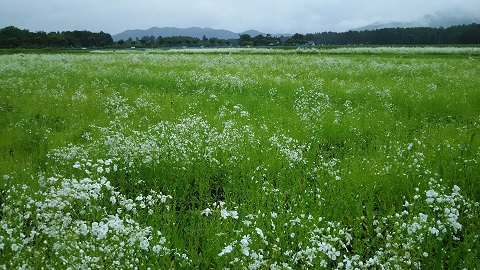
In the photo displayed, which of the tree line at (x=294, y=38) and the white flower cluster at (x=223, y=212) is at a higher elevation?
the tree line at (x=294, y=38)

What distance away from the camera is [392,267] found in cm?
374

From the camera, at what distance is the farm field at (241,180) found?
397 centimetres

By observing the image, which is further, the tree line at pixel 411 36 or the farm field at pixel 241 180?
the tree line at pixel 411 36

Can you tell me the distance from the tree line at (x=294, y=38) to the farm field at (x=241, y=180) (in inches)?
4030

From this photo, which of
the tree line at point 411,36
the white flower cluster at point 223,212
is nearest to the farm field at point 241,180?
the white flower cluster at point 223,212

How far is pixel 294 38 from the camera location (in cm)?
15150

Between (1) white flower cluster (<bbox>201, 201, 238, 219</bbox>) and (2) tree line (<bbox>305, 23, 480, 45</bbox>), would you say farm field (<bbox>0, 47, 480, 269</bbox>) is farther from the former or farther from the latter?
(2) tree line (<bbox>305, 23, 480, 45</bbox>)

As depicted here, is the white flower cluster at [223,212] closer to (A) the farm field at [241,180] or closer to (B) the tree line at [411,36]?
(A) the farm field at [241,180]

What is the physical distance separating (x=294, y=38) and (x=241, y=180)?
153m

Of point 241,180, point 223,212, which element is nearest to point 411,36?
point 241,180

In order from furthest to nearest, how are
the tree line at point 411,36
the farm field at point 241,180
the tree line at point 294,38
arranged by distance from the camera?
1. the tree line at point 411,36
2. the tree line at point 294,38
3. the farm field at point 241,180

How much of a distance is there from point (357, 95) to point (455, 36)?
129m

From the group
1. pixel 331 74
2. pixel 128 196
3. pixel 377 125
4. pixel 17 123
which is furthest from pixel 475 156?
pixel 331 74

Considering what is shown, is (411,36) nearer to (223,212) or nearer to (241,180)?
(241,180)
